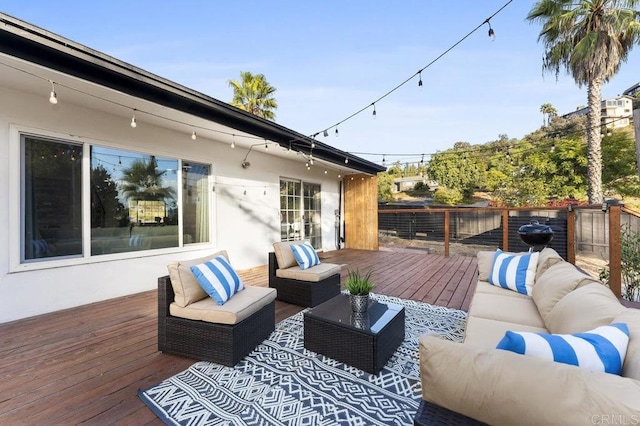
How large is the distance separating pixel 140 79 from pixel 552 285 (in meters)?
4.04

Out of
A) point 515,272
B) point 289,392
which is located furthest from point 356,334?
point 515,272

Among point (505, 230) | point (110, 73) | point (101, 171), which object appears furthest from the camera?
point (505, 230)

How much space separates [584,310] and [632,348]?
0.60 metres

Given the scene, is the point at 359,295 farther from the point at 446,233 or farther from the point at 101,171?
the point at 446,233

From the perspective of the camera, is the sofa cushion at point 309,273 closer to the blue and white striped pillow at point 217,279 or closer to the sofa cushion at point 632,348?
the blue and white striped pillow at point 217,279

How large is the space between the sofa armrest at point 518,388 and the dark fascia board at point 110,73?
3309 millimetres

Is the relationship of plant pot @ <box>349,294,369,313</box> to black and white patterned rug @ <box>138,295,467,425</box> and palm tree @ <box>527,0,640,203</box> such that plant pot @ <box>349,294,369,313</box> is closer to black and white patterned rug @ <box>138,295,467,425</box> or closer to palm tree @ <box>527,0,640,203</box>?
black and white patterned rug @ <box>138,295,467,425</box>

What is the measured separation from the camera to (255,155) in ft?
18.4

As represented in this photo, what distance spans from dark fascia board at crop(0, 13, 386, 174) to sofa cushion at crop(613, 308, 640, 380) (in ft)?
12.5

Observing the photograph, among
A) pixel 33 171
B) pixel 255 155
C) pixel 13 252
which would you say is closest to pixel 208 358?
pixel 13 252

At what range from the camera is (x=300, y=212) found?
6922 mm

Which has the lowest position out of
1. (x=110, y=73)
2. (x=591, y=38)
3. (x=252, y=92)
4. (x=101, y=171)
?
(x=101, y=171)

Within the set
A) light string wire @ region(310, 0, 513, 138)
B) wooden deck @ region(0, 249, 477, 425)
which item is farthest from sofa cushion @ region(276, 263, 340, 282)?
light string wire @ region(310, 0, 513, 138)

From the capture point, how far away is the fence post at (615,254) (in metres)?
3.00
